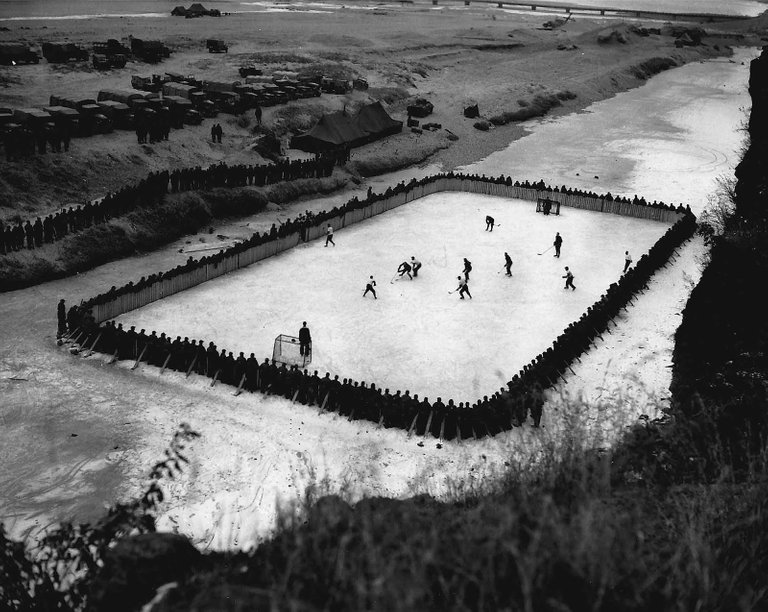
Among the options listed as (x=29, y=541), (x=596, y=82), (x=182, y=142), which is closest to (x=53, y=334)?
(x=29, y=541)

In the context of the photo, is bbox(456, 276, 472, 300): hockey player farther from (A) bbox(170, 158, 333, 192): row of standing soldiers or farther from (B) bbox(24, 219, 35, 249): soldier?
(B) bbox(24, 219, 35, 249): soldier

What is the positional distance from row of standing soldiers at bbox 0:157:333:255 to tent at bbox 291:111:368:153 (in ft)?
14.9

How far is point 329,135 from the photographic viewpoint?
159ft

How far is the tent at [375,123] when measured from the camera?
5226cm

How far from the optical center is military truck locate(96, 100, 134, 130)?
42.2 metres

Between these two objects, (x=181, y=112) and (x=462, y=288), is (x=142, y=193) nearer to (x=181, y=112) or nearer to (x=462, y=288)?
(x=181, y=112)

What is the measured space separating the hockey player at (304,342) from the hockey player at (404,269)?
783 centimetres

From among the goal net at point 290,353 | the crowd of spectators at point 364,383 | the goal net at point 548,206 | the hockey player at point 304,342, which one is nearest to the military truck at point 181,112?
the goal net at point 548,206

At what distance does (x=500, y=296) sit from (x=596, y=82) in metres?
61.7

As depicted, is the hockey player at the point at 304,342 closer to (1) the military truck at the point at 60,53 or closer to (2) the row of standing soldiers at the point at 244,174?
(2) the row of standing soldiers at the point at 244,174

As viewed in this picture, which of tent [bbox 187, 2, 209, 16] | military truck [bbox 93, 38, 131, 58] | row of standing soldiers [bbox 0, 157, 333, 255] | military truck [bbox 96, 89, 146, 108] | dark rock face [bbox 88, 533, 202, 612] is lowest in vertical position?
row of standing soldiers [bbox 0, 157, 333, 255]

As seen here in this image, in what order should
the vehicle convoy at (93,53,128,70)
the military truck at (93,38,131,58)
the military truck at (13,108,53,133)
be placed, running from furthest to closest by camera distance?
the military truck at (93,38,131,58) < the vehicle convoy at (93,53,128,70) < the military truck at (13,108,53,133)

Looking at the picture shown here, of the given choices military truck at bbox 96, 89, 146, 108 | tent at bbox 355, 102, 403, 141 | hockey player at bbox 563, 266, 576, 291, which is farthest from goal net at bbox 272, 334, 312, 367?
tent at bbox 355, 102, 403, 141

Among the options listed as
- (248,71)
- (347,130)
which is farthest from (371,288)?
(248,71)
